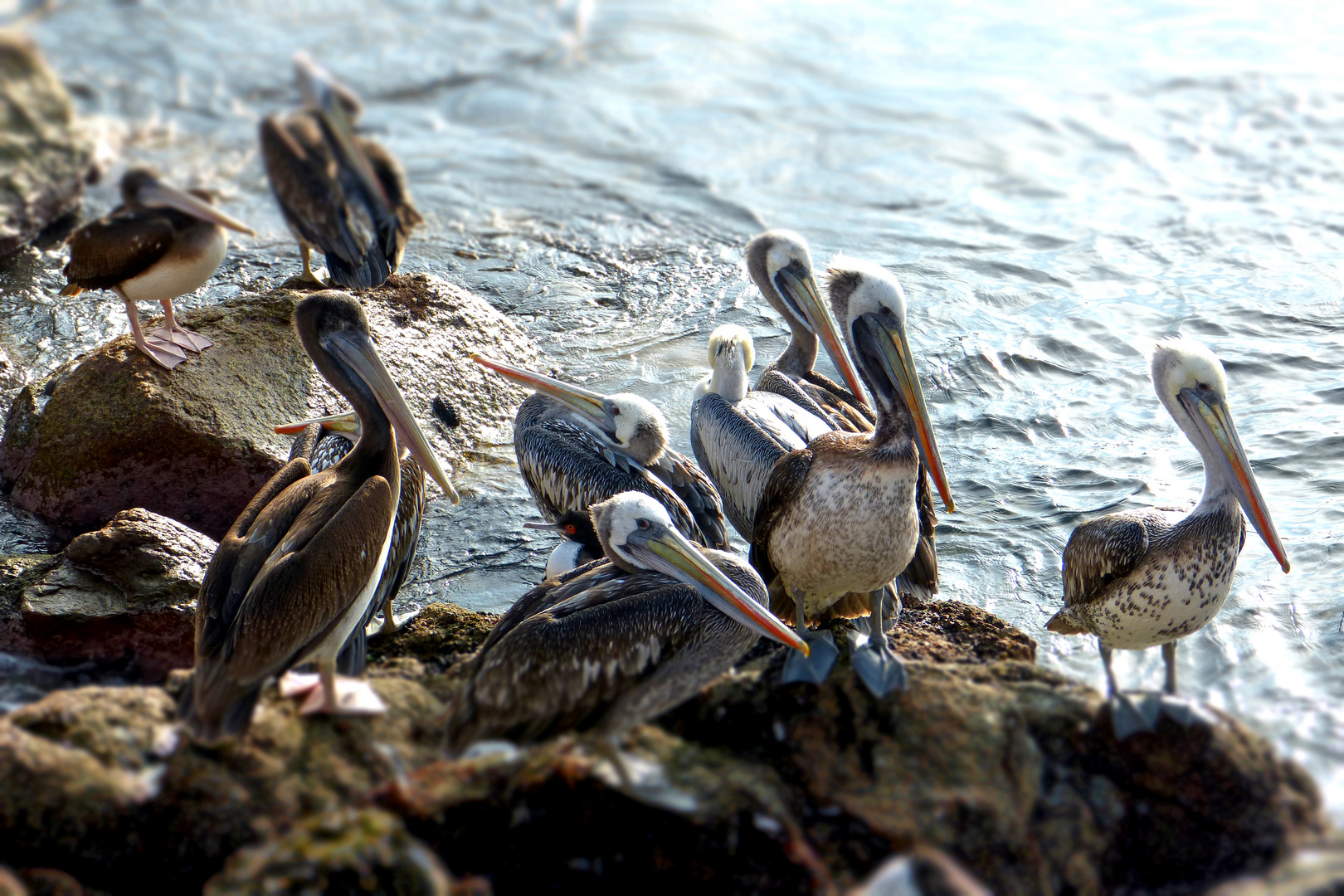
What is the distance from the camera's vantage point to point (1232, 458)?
4.54 meters

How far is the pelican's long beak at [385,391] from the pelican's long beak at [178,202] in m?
0.54

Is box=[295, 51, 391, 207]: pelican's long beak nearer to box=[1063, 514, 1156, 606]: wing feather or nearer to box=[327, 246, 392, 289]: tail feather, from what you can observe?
box=[327, 246, 392, 289]: tail feather

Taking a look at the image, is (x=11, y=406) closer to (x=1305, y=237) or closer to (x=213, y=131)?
(x=213, y=131)

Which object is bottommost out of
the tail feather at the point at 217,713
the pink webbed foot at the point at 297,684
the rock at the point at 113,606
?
the rock at the point at 113,606

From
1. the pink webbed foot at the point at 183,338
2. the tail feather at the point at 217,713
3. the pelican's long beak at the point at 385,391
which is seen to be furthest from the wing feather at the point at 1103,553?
the pink webbed foot at the point at 183,338

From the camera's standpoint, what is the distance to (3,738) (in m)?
3.19

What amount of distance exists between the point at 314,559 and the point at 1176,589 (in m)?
3.06

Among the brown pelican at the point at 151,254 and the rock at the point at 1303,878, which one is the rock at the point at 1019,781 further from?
the brown pelican at the point at 151,254

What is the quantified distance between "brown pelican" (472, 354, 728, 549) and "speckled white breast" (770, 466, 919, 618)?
1.01 m

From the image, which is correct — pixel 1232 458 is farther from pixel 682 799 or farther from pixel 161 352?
pixel 161 352

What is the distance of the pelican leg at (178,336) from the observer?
19.2 feet

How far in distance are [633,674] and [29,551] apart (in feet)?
11.5

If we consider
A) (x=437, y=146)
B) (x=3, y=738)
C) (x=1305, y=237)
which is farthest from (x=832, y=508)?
(x=1305, y=237)

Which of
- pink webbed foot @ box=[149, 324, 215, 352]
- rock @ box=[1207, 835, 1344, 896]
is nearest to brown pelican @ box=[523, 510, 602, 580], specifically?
pink webbed foot @ box=[149, 324, 215, 352]
